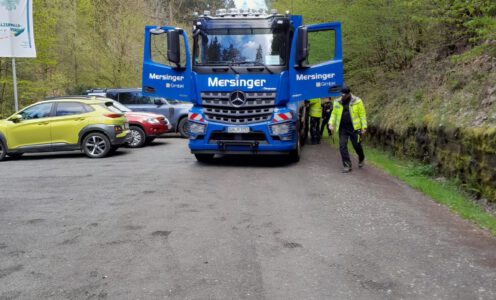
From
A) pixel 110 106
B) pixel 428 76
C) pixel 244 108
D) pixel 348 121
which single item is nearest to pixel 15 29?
pixel 110 106

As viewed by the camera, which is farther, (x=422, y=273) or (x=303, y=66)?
(x=303, y=66)

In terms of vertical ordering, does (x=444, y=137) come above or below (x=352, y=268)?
above

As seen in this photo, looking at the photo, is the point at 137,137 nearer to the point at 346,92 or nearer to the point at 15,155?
the point at 15,155

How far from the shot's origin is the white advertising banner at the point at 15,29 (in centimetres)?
1700

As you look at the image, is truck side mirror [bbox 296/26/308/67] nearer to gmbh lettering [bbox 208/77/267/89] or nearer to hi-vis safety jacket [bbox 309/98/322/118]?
gmbh lettering [bbox 208/77/267/89]

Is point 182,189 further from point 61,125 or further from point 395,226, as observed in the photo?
point 61,125

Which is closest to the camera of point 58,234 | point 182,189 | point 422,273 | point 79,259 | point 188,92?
point 422,273

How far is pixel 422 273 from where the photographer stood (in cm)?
448

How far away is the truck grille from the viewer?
10406 mm

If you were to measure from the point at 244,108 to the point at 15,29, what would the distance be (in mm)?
11361

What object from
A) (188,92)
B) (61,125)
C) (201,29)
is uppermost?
(201,29)

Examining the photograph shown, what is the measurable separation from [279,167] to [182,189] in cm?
322

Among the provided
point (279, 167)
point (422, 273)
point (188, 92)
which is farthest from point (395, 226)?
point (188, 92)

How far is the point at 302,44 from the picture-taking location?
400 inches
